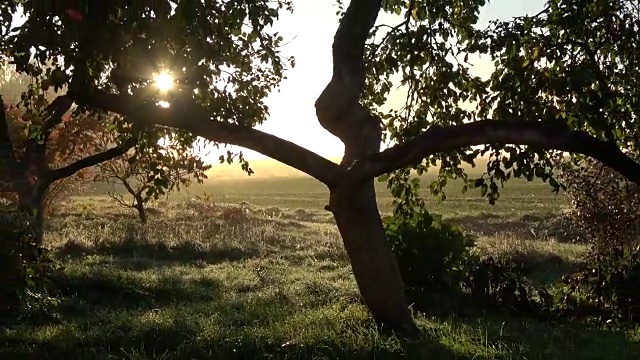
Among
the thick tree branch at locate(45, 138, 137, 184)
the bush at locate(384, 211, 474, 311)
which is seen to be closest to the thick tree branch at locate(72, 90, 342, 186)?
the thick tree branch at locate(45, 138, 137, 184)

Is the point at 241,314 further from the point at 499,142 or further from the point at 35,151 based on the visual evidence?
the point at 35,151

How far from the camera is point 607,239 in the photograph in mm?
14000

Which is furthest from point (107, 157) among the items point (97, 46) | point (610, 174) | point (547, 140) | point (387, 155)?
point (610, 174)

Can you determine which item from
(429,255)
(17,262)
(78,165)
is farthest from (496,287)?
(78,165)

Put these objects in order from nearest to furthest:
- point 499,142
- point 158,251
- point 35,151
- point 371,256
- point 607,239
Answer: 1. point 499,142
2. point 371,256
3. point 35,151
4. point 607,239
5. point 158,251

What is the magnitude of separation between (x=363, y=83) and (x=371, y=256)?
2222mm

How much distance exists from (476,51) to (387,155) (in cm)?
227

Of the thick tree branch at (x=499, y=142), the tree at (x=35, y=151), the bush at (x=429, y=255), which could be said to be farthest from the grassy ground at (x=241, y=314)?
the thick tree branch at (x=499, y=142)

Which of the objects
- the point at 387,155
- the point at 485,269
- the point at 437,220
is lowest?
the point at 485,269

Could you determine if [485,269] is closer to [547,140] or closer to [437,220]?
[437,220]

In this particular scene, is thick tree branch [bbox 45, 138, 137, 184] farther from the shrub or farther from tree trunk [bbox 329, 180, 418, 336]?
the shrub

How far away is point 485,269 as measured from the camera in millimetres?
10844

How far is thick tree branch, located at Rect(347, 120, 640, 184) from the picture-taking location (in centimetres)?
606

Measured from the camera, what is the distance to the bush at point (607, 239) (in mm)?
9625
